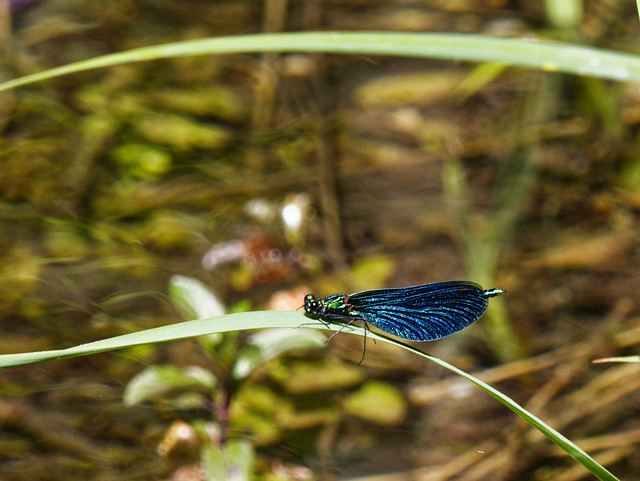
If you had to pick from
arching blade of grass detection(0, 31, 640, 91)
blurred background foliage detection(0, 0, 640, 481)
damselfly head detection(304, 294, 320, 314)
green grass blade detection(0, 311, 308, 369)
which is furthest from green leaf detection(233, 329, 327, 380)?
arching blade of grass detection(0, 31, 640, 91)

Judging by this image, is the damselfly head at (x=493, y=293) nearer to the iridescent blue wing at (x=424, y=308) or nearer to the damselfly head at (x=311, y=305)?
the iridescent blue wing at (x=424, y=308)

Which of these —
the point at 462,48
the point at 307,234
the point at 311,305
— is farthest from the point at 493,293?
the point at 307,234

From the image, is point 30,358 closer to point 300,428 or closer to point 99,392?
point 99,392

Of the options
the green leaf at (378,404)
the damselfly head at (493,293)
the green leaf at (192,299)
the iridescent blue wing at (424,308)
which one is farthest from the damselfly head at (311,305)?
the green leaf at (378,404)

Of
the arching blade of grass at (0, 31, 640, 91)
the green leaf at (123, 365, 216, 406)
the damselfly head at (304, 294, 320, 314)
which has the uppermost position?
the arching blade of grass at (0, 31, 640, 91)

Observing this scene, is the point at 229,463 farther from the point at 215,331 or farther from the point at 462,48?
the point at 462,48

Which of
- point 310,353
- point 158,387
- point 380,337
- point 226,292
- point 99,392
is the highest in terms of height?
point 226,292

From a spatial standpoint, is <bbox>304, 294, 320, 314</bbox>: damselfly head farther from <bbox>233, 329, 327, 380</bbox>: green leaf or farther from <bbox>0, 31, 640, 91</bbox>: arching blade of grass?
<bbox>0, 31, 640, 91</bbox>: arching blade of grass

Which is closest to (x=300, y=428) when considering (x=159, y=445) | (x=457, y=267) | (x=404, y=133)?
(x=159, y=445)
